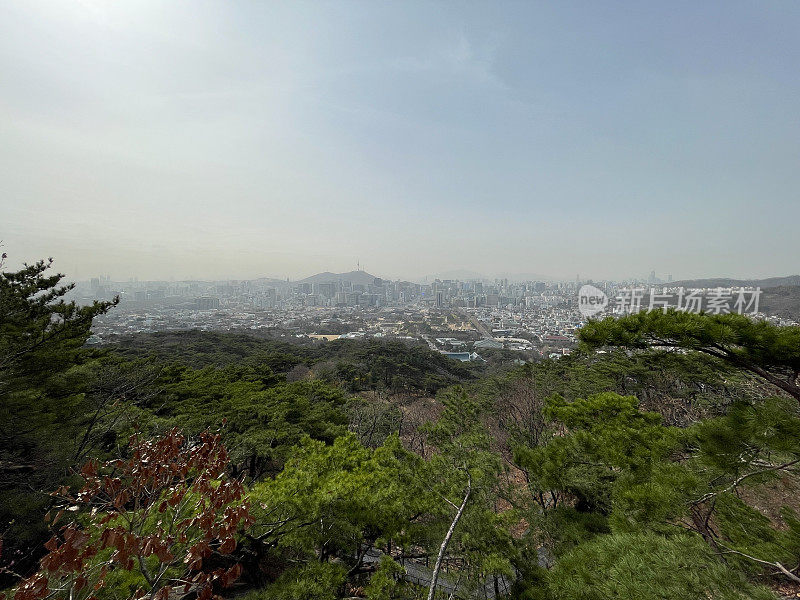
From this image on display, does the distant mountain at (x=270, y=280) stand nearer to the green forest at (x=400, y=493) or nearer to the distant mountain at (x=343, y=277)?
the distant mountain at (x=343, y=277)

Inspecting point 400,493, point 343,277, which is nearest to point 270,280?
point 343,277

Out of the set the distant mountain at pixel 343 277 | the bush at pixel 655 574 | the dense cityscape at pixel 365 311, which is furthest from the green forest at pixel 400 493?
the distant mountain at pixel 343 277

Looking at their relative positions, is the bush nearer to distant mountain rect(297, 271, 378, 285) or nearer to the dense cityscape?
the dense cityscape

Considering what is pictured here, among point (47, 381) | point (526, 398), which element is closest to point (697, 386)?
point (526, 398)

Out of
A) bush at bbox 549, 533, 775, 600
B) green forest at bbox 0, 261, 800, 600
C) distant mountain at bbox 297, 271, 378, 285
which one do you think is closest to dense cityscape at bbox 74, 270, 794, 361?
distant mountain at bbox 297, 271, 378, 285

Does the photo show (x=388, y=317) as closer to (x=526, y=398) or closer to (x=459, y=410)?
(x=526, y=398)

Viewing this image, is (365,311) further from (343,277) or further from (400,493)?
(400,493)
